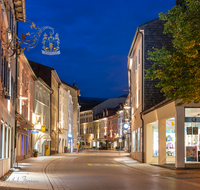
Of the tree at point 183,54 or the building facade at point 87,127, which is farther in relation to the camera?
the building facade at point 87,127

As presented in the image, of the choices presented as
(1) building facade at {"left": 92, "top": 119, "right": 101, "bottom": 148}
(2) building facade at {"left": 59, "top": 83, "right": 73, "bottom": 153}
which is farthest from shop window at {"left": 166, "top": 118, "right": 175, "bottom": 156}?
(1) building facade at {"left": 92, "top": 119, "right": 101, "bottom": 148}

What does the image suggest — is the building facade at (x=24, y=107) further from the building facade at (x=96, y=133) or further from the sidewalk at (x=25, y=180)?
the building facade at (x=96, y=133)

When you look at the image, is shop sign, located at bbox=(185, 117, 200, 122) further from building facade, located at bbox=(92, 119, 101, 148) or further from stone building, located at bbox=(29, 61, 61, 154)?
building facade, located at bbox=(92, 119, 101, 148)

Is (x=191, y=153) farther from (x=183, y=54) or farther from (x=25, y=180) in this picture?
(x=25, y=180)

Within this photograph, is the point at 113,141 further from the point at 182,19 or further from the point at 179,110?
the point at 182,19

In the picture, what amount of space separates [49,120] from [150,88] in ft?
83.7

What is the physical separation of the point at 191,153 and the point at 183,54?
8.22 meters

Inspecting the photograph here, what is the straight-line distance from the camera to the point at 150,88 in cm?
3089

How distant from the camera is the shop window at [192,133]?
22094mm

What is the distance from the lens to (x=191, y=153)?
22172 millimetres

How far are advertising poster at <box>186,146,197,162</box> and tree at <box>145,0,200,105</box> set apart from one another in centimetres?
660

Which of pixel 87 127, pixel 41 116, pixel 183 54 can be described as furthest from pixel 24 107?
pixel 87 127

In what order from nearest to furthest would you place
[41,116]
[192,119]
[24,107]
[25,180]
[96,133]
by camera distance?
A: [25,180], [192,119], [24,107], [41,116], [96,133]

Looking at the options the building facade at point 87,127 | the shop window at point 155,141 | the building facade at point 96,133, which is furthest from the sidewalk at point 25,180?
the building facade at point 87,127
